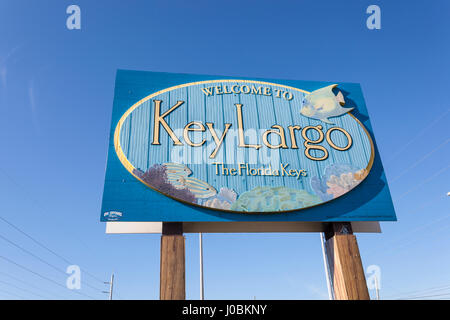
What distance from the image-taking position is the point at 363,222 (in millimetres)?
7422

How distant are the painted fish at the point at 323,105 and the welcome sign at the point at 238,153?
31 millimetres

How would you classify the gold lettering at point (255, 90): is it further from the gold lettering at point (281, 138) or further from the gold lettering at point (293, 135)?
the gold lettering at point (293, 135)

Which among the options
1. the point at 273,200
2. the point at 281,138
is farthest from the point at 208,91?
the point at 273,200

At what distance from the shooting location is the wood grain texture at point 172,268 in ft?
19.3

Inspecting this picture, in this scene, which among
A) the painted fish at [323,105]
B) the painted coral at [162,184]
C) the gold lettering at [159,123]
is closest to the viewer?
the painted coral at [162,184]

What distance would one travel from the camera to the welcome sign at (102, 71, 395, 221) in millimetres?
6805

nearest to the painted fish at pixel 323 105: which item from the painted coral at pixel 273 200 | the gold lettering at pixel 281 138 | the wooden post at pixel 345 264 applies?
the gold lettering at pixel 281 138

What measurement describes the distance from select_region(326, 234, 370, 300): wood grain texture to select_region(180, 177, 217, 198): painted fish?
2.93 metres

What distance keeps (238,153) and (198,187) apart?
135cm

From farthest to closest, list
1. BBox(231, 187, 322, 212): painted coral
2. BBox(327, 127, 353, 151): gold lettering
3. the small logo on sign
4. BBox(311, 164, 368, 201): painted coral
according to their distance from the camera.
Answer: BBox(327, 127, 353, 151): gold lettering, BBox(311, 164, 368, 201): painted coral, BBox(231, 187, 322, 212): painted coral, the small logo on sign

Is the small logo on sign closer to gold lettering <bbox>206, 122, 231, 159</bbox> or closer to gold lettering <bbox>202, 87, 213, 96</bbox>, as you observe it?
gold lettering <bbox>206, 122, 231, 159</bbox>

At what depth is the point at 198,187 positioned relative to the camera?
274 inches

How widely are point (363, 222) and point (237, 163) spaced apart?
3.27 meters

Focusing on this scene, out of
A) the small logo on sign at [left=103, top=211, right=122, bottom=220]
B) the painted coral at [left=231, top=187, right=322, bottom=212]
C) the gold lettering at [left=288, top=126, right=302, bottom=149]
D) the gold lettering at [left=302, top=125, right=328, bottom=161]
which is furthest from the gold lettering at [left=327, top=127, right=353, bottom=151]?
the small logo on sign at [left=103, top=211, right=122, bottom=220]
